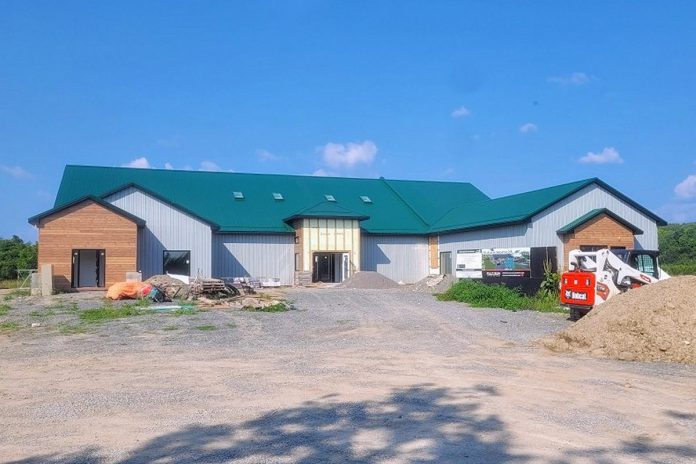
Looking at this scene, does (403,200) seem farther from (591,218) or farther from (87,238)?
(87,238)

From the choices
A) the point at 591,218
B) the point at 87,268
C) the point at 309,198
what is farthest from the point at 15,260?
the point at 591,218

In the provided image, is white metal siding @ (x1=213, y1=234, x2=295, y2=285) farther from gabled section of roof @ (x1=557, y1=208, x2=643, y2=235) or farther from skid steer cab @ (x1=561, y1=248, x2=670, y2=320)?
skid steer cab @ (x1=561, y1=248, x2=670, y2=320)

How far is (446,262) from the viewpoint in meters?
39.5

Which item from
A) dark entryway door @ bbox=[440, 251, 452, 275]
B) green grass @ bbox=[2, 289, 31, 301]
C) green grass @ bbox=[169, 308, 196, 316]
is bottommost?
green grass @ bbox=[169, 308, 196, 316]

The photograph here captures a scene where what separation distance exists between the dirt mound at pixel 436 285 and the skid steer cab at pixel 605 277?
13341mm

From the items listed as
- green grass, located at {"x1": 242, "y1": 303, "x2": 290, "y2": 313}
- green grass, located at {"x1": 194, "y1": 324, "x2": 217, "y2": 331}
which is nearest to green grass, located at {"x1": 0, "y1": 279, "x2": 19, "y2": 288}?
green grass, located at {"x1": 242, "y1": 303, "x2": 290, "y2": 313}

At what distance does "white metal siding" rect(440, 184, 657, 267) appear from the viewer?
1233 inches

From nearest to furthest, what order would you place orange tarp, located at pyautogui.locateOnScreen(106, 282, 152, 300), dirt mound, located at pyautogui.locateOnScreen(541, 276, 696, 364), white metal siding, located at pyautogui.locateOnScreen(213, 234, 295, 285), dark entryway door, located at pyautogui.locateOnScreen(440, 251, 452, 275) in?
dirt mound, located at pyautogui.locateOnScreen(541, 276, 696, 364), orange tarp, located at pyautogui.locateOnScreen(106, 282, 152, 300), white metal siding, located at pyautogui.locateOnScreen(213, 234, 295, 285), dark entryway door, located at pyautogui.locateOnScreen(440, 251, 452, 275)

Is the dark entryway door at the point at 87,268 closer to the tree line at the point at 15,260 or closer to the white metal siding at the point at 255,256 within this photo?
the white metal siding at the point at 255,256

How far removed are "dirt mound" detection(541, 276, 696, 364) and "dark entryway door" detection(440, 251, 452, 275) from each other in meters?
24.2

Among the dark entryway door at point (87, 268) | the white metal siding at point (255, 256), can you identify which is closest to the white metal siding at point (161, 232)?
the white metal siding at point (255, 256)

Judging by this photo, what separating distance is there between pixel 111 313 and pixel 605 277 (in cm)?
1473

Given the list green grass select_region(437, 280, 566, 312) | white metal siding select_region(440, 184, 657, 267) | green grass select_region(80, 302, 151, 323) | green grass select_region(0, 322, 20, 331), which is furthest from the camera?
white metal siding select_region(440, 184, 657, 267)

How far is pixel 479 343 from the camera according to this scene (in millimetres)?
14672
